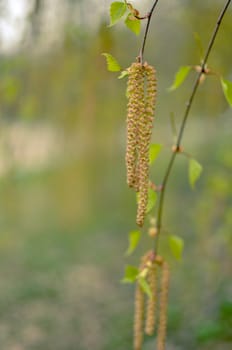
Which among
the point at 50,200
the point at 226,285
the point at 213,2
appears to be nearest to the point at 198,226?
the point at 226,285

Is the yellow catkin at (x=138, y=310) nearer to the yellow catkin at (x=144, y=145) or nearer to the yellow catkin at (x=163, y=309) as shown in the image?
the yellow catkin at (x=163, y=309)

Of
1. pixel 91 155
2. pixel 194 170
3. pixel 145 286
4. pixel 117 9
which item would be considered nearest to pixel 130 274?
pixel 145 286

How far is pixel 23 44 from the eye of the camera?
2609mm

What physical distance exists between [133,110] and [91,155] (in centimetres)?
271

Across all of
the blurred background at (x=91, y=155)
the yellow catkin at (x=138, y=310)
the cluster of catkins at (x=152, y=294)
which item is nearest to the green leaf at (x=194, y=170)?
the cluster of catkins at (x=152, y=294)

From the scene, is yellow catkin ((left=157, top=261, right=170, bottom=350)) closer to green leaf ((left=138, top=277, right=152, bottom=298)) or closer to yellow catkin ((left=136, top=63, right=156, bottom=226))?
green leaf ((left=138, top=277, right=152, bottom=298))

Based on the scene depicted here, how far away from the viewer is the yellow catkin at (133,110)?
0.76 metres

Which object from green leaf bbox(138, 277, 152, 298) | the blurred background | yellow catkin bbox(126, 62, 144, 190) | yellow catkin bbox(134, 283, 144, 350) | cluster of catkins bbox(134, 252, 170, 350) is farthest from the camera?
the blurred background

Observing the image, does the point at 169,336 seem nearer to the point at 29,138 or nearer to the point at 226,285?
the point at 226,285

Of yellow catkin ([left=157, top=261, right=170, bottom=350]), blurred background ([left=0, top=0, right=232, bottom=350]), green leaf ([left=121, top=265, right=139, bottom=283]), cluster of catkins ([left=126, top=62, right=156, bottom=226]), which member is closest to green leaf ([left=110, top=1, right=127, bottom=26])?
cluster of catkins ([left=126, top=62, right=156, bottom=226])

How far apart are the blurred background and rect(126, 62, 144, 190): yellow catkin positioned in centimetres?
140

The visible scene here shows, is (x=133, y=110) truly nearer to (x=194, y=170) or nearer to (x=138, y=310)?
(x=194, y=170)

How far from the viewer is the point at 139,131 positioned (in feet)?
2.55

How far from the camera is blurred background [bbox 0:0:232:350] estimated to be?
8.30 feet
